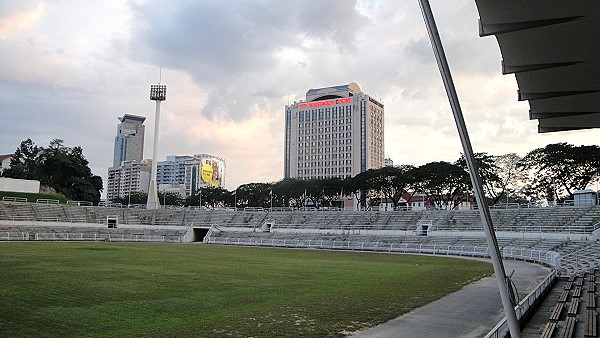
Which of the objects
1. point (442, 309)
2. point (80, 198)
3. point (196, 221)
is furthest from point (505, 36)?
point (80, 198)

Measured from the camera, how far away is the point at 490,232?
6.15m

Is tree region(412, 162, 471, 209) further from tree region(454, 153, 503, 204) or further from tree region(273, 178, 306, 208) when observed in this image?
tree region(273, 178, 306, 208)

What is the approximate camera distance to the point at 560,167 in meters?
63.2

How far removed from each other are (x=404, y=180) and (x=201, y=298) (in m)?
70.3

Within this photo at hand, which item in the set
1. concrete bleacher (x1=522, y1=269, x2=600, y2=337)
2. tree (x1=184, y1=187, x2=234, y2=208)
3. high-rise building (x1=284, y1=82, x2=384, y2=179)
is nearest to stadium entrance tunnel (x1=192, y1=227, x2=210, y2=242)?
tree (x1=184, y1=187, x2=234, y2=208)

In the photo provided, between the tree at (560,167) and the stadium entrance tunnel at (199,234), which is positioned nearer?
the tree at (560,167)

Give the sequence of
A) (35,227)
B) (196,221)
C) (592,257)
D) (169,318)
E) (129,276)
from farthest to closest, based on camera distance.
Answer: (196,221), (35,227), (592,257), (129,276), (169,318)

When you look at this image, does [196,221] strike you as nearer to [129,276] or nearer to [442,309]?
[129,276]

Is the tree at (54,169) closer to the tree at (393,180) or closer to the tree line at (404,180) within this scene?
the tree line at (404,180)

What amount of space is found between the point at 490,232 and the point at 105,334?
8492 millimetres

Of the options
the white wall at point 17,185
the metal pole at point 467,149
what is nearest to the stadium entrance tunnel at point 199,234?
the white wall at point 17,185

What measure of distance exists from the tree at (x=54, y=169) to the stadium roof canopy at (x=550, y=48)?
91.9 m

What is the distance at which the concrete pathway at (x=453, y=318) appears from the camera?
11344 mm

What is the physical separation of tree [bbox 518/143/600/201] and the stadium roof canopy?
51596 mm
